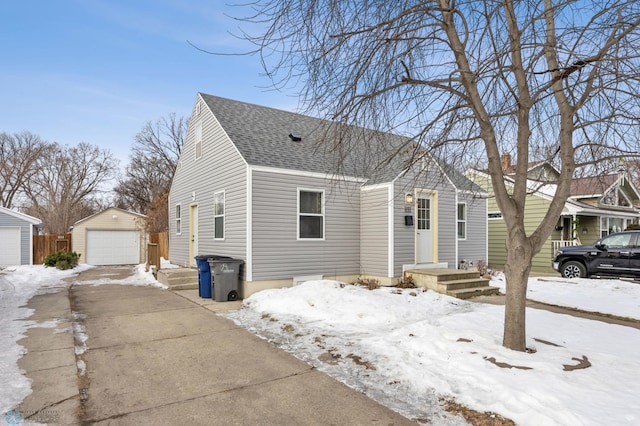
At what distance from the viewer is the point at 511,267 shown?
434 cm

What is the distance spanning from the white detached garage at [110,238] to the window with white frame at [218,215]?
46.3 ft

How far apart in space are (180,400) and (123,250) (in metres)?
21.5

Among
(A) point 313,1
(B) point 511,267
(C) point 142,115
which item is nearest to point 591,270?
(B) point 511,267

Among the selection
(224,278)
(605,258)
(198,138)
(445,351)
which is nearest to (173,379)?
(445,351)

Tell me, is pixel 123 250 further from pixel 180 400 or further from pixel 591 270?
pixel 591 270

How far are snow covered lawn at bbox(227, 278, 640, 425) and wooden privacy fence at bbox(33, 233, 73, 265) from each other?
1678cm

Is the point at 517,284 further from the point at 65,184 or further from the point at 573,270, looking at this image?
the point at 65,184

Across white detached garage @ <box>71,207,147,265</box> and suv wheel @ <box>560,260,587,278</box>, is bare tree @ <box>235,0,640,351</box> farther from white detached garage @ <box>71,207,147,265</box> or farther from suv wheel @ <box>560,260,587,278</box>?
white detached garage @ <box>71,207,147,265</box>

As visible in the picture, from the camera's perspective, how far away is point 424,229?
35.3 feet

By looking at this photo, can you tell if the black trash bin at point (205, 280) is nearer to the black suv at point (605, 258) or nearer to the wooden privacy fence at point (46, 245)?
the black suv at point (605, 258)

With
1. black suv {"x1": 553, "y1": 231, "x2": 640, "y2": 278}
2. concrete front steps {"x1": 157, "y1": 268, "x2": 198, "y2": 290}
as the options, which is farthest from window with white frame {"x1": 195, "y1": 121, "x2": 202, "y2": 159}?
black suv {"x1": 553, "y1": 231, "x2": 640, "y2": 278}

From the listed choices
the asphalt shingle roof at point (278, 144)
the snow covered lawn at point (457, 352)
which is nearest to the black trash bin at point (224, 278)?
the snow covered lawn at point (457, 352)

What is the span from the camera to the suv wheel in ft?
37.4

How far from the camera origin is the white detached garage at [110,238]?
20.9 meters
